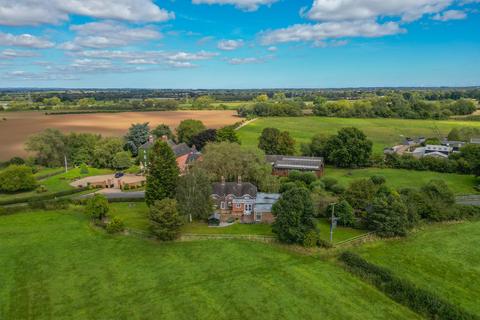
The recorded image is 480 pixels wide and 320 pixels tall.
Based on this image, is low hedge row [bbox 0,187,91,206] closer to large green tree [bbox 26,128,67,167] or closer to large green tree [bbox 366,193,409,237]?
large green tree [bbox 26,128,67,167]

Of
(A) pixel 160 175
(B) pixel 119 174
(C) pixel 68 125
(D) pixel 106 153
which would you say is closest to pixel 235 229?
(A) pixel 160 175

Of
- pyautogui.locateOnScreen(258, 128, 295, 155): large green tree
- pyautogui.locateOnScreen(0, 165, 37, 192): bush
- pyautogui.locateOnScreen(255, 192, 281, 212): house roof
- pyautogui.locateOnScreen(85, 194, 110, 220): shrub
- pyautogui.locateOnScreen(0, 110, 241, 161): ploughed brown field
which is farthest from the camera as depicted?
pyautogui.locateOnScreen(0, 110, 241, 161): ploughed brown field

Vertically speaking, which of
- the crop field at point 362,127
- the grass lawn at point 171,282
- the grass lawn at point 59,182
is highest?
the crop field at point 362,127

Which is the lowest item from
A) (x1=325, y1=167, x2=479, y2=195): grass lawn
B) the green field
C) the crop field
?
the green field

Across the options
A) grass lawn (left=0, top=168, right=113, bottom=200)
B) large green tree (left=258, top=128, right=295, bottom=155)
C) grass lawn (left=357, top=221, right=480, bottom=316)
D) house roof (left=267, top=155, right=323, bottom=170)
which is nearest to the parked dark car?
grass lawn (left=0, top=168, right=113, bottom=200)

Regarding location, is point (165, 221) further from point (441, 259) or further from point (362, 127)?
point (362, 127)

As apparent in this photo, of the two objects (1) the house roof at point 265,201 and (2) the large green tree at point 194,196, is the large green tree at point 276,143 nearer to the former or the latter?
(1) the house roof at point 265,201

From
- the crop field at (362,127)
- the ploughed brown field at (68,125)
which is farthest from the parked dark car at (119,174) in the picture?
the crop field at (362,127)
